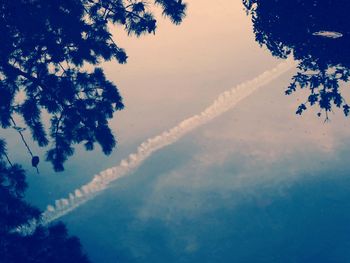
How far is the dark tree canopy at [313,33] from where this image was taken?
26.2 feet

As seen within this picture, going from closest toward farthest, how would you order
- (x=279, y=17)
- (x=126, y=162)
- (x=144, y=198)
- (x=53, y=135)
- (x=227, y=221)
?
(x=53, y=135)
(x=279, y=17)
(x=227, y=221)
(x=144, y=198)
(x=126, y=162)

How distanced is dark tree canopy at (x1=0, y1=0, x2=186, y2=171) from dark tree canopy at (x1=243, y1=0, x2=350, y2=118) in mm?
4091

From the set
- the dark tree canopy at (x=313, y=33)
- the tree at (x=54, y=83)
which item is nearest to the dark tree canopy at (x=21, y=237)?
the tree at (x=54, y=83)

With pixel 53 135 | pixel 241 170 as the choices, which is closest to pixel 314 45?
pixel 53 135

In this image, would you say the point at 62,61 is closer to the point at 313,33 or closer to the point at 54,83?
the point at 54,83

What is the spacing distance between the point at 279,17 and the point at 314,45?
3.93ft

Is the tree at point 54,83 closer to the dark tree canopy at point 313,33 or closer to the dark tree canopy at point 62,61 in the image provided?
the dark tree canopy at point 62,61

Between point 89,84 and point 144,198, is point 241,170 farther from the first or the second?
point 89,84

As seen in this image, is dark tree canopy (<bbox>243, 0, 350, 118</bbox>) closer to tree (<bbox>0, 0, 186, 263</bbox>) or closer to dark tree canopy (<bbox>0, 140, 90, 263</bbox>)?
tree (<bbox>0, 0, 186, 263</bbox>)

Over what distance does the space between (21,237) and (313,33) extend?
26.2ft

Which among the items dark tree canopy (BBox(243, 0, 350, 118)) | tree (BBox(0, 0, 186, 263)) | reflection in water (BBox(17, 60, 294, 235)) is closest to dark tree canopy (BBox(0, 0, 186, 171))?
tree (BBox(0, 0, 186, 263))

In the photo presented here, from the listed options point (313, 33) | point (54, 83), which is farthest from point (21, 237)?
point (313, 33)

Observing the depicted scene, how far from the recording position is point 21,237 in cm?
532

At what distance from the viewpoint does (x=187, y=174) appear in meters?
16.0
